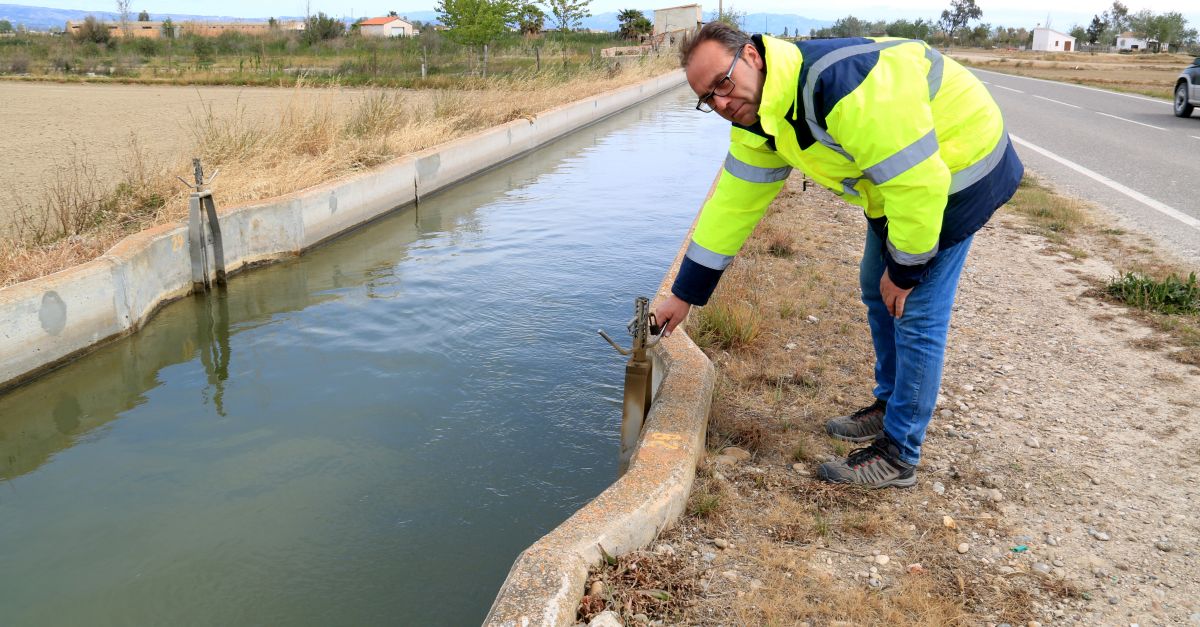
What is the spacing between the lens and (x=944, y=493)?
3377 millimetres

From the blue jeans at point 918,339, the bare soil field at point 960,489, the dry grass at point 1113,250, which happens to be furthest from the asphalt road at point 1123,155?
the blue jeans at point 918,339

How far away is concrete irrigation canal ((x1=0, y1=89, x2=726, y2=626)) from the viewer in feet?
11.8

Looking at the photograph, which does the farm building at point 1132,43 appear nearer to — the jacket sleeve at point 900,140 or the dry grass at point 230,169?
the dry grass at point 230,169

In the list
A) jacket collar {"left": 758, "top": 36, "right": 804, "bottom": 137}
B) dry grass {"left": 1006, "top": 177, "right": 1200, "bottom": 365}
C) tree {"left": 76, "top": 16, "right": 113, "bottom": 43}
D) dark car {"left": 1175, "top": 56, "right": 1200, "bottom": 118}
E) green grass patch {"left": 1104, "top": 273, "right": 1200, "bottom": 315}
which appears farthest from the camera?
tree {"left": 76, "top": 16, "right": 113, "bottom": 43}

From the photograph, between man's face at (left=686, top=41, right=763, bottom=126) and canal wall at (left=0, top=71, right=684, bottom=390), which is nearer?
man's face at (left=686, top=41, right=763, bottom=126)

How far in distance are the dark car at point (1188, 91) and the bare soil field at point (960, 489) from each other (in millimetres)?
14136

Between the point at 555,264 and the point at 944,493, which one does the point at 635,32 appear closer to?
the point at 555,264

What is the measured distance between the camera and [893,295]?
3031mm

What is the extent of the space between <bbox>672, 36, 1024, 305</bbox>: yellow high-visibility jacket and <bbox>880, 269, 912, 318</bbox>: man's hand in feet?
0.17

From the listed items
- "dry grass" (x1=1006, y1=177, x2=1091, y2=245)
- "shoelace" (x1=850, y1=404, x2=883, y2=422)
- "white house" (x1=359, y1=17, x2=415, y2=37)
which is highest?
"white house" (x1=359, y1=17, x2=415, y2=37)

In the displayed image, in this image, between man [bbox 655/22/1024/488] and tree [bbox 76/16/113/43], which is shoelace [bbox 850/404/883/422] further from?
tree [bbox 76/16/113/43]

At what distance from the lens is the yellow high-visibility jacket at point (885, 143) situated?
2582 millimetres

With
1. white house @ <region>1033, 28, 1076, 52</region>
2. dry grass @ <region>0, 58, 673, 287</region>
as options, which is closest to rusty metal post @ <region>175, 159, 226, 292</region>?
dry grass @ <region>0, 58, 673, 287</region>

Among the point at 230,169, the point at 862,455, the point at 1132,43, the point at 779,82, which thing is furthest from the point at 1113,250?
the point at 1132,43
